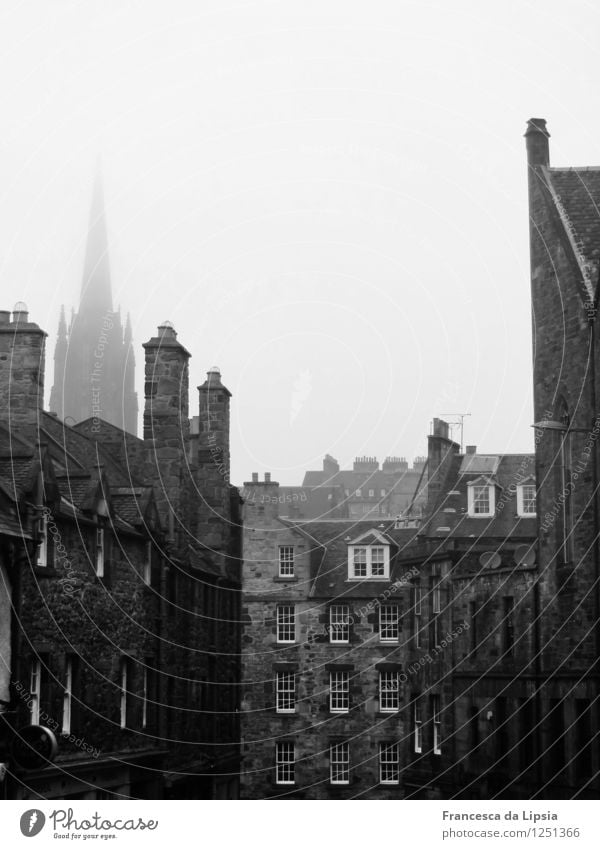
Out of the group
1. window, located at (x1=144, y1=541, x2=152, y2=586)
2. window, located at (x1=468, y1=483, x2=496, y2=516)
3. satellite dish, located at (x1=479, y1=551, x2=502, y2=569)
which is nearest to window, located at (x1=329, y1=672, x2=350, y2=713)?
window, located at (x1=468, y1=483, x2=496, y2=516)

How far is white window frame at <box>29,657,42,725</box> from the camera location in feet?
74.0

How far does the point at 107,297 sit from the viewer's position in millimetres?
117938

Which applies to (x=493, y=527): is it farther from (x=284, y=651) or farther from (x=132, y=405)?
(x=132, y=405)

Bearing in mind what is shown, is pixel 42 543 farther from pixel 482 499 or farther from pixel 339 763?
pixel 339 763

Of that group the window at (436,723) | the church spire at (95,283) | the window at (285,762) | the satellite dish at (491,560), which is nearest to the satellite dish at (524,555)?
the satellite dish at (491,560)

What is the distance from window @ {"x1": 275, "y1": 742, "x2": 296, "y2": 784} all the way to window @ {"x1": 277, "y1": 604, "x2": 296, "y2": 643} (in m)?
3.27

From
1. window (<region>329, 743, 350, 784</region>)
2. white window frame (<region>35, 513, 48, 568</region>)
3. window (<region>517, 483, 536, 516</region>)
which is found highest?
window (<region>517, 483, 536, 516</region>)

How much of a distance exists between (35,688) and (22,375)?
21.1 feet

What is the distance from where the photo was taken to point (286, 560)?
4675 centimetres

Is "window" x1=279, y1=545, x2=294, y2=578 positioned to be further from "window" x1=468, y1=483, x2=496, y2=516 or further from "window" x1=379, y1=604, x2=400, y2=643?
"window" x1=468, y1=483, x2=496, y2=516

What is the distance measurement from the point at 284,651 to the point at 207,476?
1031 centimetres

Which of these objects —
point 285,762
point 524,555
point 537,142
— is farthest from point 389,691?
point 537,142

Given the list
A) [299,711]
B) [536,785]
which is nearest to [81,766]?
[536,785]
